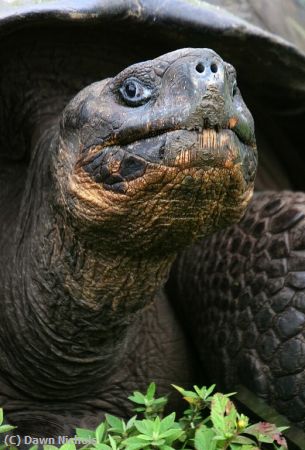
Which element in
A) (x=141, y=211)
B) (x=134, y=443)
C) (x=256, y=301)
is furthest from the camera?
(x=256, y=301)

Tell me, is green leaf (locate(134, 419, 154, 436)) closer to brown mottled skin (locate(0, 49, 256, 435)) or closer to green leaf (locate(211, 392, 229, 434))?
green leaf (locate(211, 392, 229, 434))

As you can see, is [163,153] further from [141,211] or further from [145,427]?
[145,427]

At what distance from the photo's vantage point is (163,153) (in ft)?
4.40

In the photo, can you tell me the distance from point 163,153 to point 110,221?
20 centimetres

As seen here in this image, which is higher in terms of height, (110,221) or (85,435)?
(110,221)

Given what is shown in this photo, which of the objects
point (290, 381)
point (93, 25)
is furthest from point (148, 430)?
point (93, 25)

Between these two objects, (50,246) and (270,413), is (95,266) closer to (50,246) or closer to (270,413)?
(50,246)

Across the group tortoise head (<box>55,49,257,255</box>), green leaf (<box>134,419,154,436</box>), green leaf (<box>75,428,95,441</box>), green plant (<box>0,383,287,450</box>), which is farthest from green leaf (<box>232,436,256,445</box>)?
tortoise head (<box>55,49,257,255</box>)

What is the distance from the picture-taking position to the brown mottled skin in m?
1.36

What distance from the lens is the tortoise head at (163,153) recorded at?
4.40 ft

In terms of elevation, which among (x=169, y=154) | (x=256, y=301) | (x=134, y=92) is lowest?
(x=256, y=301)

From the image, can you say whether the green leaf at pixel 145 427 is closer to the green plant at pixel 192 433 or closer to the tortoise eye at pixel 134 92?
the green plant at pixel 192 433

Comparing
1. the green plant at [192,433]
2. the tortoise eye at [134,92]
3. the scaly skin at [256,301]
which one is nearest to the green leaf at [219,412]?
the green plant at [192,433]

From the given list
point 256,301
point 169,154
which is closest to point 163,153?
point 169,154
